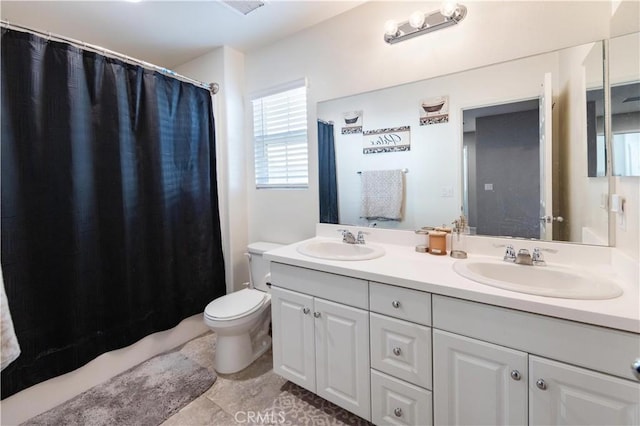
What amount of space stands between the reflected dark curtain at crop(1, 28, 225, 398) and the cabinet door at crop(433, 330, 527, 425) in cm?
186

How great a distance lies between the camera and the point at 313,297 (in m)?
1.50

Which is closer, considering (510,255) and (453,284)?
(453,284)

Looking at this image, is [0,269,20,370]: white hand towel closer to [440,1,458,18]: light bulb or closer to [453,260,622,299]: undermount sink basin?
[453,260,622,299]: undermount sink basin

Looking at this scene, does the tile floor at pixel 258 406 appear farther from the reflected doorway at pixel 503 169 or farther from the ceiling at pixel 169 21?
the ceiling at pixel 169 21

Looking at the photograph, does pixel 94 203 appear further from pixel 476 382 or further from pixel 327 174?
pixel 476 382

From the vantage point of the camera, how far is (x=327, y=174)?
6.81 feet

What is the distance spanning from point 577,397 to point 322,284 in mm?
994

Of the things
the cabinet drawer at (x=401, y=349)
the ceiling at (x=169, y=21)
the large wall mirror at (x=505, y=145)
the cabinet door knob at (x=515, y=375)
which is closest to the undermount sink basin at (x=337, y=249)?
the large wall mirror at (x=505, y=145)

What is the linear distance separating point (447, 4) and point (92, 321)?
265 cm

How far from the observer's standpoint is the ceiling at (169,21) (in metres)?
1.80

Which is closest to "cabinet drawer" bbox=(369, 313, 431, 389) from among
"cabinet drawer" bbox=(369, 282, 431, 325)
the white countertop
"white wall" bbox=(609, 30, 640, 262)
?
"cabinet drawer" bbox=(369, 282, 431, 325)

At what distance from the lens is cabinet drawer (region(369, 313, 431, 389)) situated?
118cm

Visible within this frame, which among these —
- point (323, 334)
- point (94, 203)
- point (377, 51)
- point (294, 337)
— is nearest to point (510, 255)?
point (323, 334)

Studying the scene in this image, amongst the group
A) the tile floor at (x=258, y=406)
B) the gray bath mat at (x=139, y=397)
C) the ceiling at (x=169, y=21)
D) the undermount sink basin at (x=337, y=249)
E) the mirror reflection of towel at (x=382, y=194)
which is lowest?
the tile floor at (x=258, y=406)
